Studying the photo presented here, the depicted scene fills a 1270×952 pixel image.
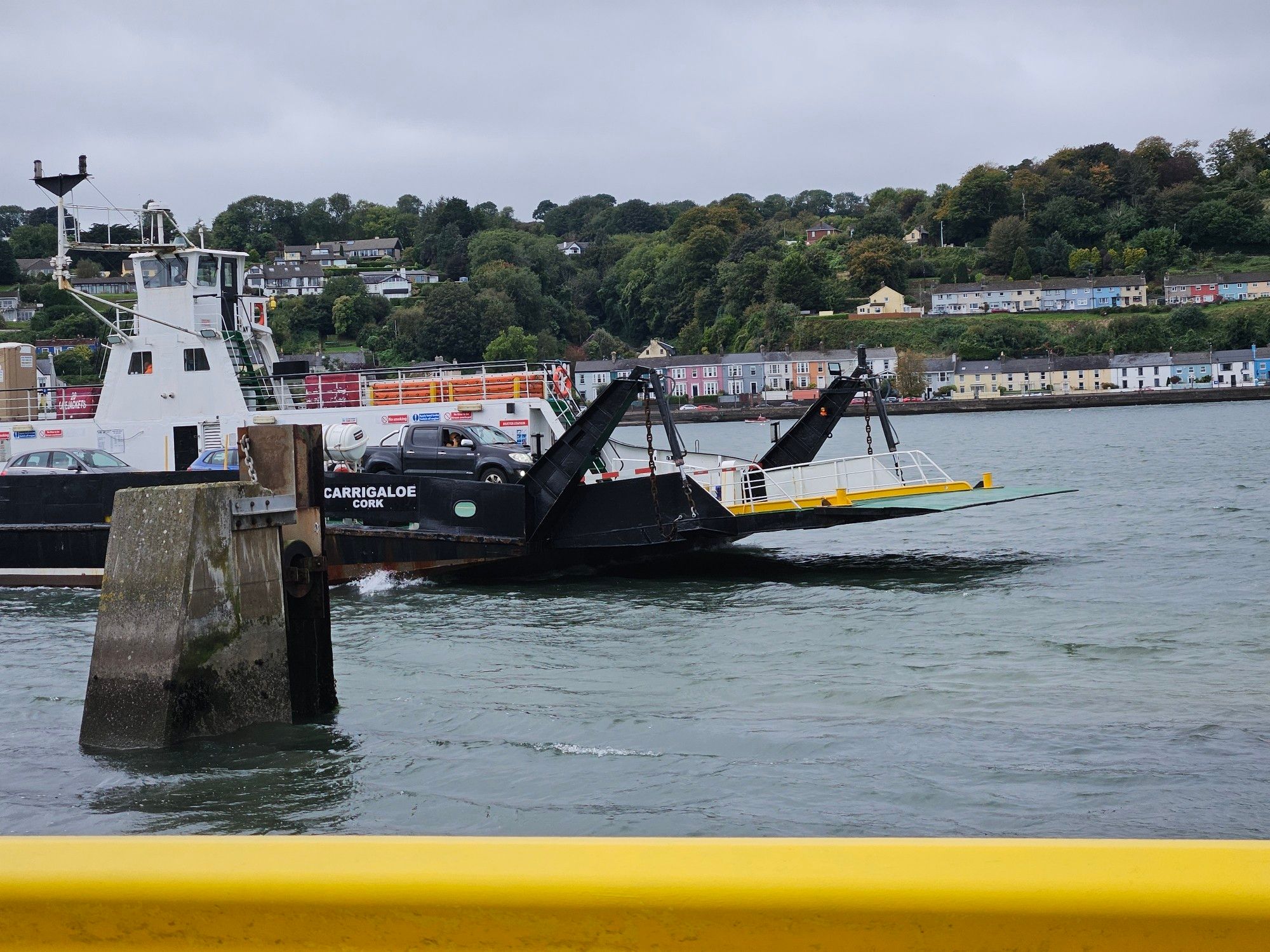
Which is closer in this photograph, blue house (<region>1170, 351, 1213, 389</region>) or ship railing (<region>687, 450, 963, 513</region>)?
ship railing (<region>687, 450, 963, 513</region>)

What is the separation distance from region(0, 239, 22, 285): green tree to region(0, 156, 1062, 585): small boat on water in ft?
422

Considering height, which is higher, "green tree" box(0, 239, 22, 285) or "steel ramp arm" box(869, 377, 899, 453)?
"green tree" box(0, 239, 22, 285)

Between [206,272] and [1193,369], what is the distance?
13065 cm

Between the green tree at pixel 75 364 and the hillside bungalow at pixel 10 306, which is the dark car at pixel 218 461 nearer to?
the green tree at pixel 75 364

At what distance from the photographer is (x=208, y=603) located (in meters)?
8.71

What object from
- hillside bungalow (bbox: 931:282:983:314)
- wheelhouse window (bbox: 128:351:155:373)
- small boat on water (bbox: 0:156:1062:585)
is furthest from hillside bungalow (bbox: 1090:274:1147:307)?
wheelhouse window (bbox: 128:351:155:373)

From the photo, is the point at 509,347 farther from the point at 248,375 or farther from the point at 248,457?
the point at 248,457

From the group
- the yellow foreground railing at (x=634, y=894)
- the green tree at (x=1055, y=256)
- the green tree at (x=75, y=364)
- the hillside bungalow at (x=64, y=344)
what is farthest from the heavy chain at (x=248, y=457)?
the green tree at (x=1055, y=256)

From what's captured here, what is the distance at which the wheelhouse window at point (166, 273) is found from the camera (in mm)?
22578

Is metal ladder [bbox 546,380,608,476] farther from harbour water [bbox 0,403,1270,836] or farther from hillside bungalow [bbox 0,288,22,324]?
hillside bungalow [bbox 0,288,22,324]

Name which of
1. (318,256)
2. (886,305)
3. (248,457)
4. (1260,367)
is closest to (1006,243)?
(886,305)

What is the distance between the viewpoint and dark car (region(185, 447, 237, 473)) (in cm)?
1970

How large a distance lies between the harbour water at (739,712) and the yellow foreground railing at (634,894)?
17.3ft

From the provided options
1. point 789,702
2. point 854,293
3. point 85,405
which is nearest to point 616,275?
point 854,293
